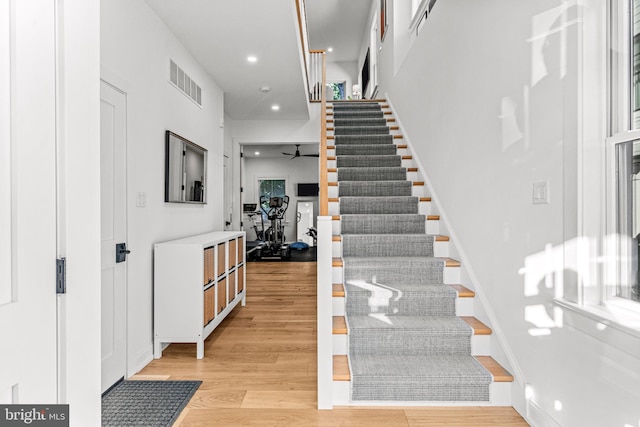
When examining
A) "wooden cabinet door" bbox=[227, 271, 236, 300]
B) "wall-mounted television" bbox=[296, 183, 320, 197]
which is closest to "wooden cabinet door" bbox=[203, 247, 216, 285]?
"wooden cabinet door" bbox=[227, 271, 236, 300]

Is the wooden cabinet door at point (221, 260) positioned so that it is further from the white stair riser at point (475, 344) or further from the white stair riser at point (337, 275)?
the white stair riser at point (475, 344)

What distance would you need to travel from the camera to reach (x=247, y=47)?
3516 millimetres

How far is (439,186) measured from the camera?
10.8 ft

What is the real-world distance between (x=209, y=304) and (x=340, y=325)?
1.23m

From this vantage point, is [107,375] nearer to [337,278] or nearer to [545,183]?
[337,278]

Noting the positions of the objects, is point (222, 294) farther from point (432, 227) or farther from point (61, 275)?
point (61, 275)

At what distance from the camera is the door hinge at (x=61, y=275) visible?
2.70ft

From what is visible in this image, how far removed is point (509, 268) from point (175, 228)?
2758 millimetres

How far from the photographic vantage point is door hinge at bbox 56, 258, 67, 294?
2.70ft

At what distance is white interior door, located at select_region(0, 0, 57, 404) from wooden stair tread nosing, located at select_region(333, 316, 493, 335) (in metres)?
1.66

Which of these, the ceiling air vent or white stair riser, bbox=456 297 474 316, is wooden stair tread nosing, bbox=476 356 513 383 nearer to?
white stair riser, bbox=456 297 474 316

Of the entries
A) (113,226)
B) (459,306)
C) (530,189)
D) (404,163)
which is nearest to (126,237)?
(113,226)

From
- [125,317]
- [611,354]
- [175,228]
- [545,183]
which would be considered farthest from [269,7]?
[611,354]

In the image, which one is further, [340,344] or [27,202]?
[340,344]
